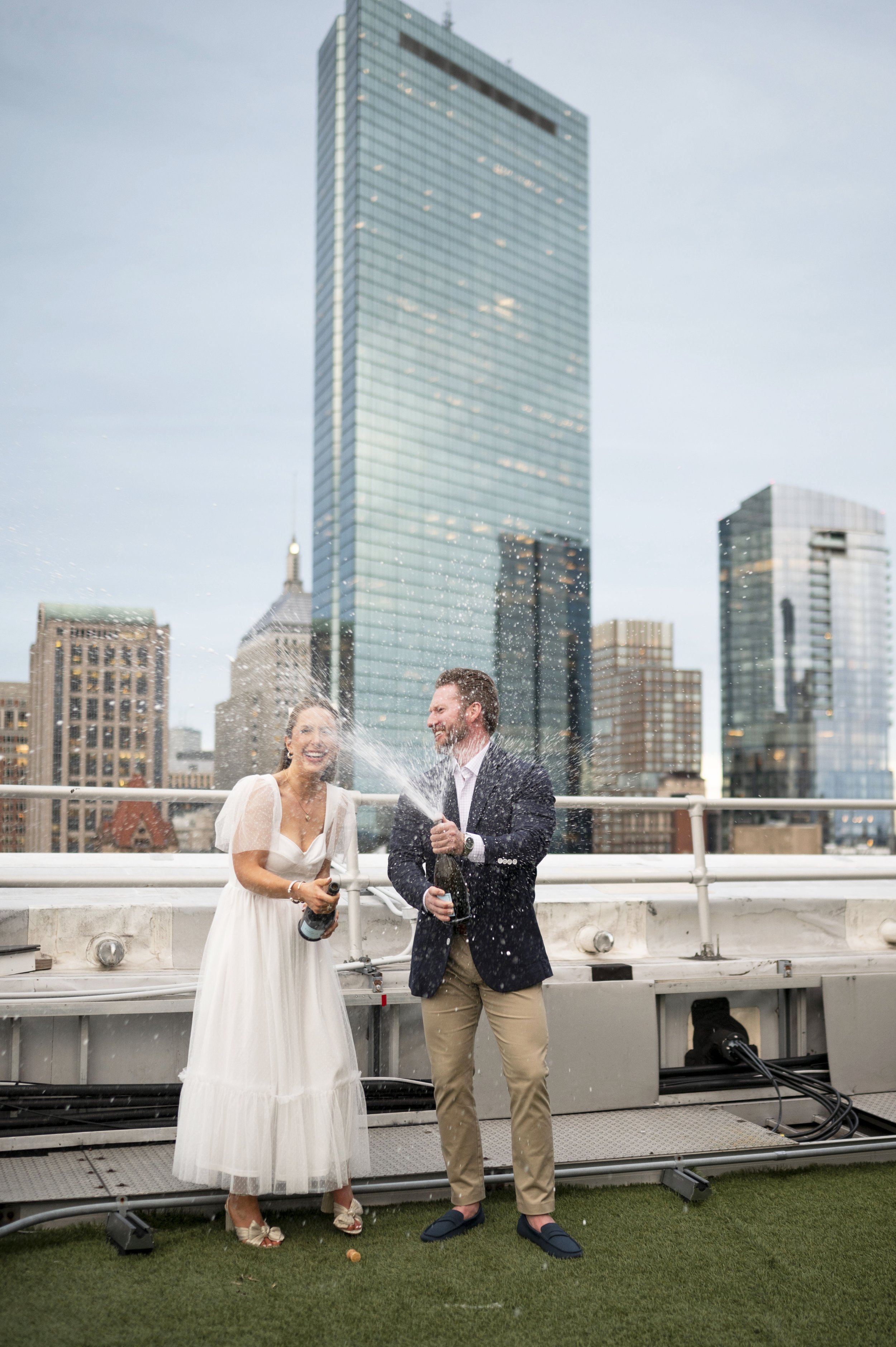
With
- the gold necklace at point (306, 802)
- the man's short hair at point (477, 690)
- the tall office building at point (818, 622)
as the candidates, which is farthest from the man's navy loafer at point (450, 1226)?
the tall office building at point (818, 622)

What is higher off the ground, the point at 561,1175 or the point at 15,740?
the point at 15,740

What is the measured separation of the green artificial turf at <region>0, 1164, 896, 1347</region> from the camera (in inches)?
103

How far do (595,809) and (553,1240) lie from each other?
2027 millimetres

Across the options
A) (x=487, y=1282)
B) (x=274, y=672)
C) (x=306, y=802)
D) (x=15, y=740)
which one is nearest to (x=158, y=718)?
(x=15, y=740)

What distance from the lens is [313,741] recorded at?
328cm

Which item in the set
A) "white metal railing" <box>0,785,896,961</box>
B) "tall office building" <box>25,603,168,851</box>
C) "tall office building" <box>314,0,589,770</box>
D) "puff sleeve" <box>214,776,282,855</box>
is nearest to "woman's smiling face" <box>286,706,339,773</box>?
"puff sleeve" <box>214,776,282,855</box>

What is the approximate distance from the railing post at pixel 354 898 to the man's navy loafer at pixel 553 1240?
121 centimetres

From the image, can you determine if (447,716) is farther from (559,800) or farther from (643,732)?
(643,732)

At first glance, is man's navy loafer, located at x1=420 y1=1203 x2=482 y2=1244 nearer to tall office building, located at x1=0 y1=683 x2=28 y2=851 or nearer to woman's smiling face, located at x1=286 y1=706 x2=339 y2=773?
woman's smiling face, located at x1=286 y1=706 x2=339 y2=773

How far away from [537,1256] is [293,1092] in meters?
0.90

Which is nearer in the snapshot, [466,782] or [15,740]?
[466,782]

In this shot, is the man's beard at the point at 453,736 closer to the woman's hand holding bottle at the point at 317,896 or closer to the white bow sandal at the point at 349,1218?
the woman's hand holding bottle at the point at 317,896

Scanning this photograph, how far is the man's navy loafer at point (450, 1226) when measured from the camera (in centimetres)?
321


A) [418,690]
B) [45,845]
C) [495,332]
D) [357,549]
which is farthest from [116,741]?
[495,332]
